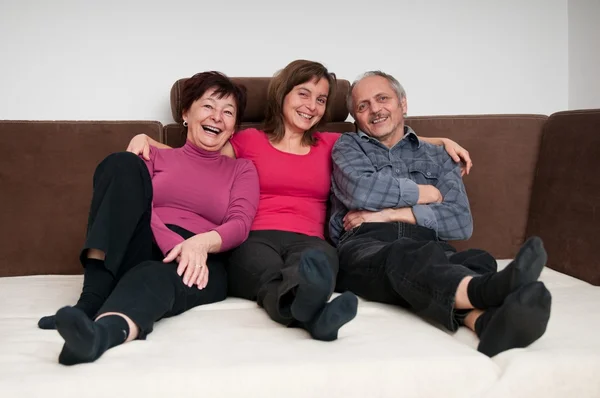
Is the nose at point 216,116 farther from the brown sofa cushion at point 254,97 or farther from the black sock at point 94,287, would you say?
the black sock at point 94,287

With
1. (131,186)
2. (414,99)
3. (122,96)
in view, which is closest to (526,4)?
(414,99)

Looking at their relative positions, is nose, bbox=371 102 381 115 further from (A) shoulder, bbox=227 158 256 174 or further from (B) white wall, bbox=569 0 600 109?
(B) white wall, bbox=569 0 600 109

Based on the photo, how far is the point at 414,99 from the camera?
2.73 meters

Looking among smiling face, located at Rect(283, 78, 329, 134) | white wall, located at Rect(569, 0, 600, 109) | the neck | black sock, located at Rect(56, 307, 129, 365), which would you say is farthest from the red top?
white wall, located at Rect(569, 0, 600, 109)

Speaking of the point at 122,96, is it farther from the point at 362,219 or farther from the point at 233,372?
the point at 233,372

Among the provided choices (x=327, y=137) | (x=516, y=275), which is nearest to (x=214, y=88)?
(x=327, y=137)

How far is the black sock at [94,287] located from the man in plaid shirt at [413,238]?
652 mm

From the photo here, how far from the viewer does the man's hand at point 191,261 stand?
1576 mm

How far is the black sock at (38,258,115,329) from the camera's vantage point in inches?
57.9

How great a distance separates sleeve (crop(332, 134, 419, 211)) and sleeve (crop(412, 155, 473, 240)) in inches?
2.2

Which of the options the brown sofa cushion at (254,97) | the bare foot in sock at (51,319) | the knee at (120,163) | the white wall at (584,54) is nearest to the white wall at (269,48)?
the white wall at (584,54)

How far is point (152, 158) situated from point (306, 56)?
1.00 metres

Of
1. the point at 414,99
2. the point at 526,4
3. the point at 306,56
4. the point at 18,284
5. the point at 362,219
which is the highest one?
the point at 526,4

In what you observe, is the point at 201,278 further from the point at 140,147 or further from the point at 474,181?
the point at 474,181
